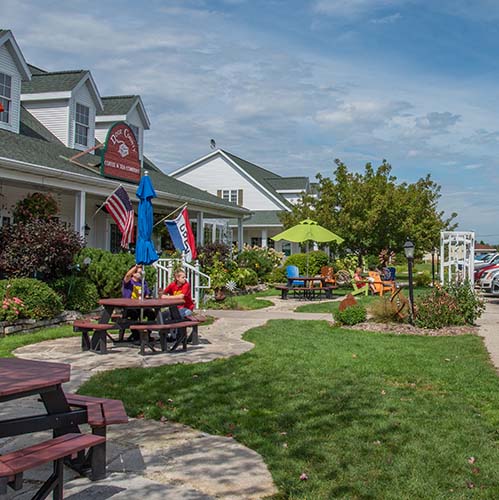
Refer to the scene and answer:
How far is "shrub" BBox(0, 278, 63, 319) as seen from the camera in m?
11.1

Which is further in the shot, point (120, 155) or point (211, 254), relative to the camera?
point (211, 254)

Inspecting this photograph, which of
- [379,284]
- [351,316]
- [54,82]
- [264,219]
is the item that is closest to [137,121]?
[54,82]

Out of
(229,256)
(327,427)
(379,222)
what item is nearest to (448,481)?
(327,427)

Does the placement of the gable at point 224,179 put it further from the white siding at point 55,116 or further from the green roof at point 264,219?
the white siding at point 55,116

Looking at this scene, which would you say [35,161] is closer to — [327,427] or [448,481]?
[327,427]

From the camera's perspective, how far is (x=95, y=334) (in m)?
8.94

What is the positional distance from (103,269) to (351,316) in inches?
237

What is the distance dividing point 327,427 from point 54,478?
256cm

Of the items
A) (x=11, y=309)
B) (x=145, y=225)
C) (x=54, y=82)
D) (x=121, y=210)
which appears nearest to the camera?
(x=145, y=225)

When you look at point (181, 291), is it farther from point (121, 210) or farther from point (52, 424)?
point (52, 424)

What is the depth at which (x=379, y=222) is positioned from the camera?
2516 centimetres

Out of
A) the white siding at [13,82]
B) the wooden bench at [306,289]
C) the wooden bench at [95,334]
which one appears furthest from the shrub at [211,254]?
the wooden bench at [95,334]

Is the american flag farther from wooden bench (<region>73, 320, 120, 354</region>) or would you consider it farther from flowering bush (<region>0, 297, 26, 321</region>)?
wooden bench (<region>73, 320, 120, 354</region>)

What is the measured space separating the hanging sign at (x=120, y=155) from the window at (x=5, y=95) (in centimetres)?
278
